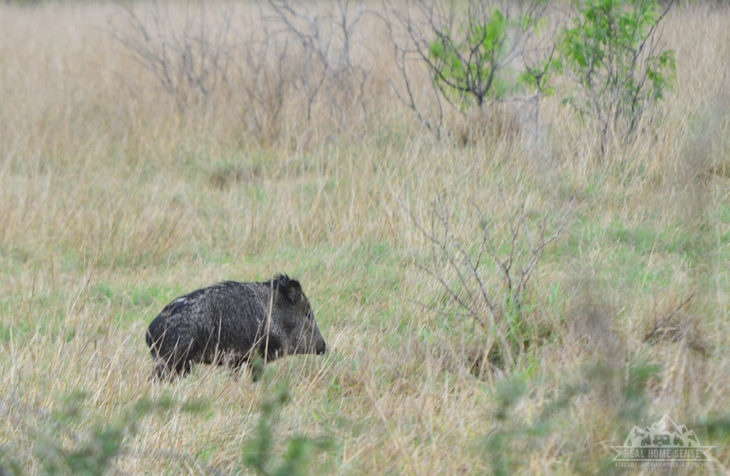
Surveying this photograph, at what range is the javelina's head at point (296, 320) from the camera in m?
4.24

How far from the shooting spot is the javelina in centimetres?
404

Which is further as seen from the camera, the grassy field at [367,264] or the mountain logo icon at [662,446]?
the grassy field at [367,264]

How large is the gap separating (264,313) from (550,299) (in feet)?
4.92

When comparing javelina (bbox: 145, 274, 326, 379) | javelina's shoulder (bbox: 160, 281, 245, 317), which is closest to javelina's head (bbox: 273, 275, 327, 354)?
javelina (bbox: 145, 274, 326, 379)

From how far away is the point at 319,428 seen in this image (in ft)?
11.1

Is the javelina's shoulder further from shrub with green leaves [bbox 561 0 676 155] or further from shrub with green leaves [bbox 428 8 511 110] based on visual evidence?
shrub with green leaves [bbox 428 8 511 110]

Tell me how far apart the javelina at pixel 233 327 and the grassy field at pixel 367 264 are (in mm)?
108

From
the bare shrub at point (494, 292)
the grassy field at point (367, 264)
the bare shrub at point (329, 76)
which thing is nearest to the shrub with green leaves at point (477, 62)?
the grassy field at point (367, 264)

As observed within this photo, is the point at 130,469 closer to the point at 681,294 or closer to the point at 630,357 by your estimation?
the point at 630,357

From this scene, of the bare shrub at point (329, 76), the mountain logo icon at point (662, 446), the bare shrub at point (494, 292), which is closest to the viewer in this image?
the mountain logo icon at point (662, 446)

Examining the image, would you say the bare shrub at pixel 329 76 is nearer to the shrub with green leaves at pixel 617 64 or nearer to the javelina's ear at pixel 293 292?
the shrub with green leaves at pixel 617 64

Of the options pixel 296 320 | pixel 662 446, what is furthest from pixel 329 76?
pixel 662 446

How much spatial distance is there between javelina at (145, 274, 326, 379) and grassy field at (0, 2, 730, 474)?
0.11 m

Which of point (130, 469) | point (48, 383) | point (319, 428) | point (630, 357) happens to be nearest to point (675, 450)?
point (630, 357)
